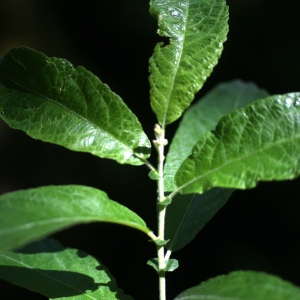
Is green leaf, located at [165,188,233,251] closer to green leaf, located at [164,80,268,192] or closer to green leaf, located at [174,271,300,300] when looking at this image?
green leaf, located at [164,80,268,192]

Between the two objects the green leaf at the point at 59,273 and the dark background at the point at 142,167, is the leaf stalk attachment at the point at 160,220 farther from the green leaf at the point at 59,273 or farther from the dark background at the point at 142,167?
the dark background at the point at 142,167

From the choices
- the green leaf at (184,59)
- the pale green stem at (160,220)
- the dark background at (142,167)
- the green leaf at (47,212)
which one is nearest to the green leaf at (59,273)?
the pale green stem at (160,220)

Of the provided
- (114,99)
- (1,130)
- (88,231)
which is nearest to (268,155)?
(114,99)

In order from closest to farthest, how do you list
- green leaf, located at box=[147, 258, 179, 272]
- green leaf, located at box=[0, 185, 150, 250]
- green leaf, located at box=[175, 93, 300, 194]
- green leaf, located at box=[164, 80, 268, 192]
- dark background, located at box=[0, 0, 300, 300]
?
green leaf, located at box=[0, 185, 150, 250] < green leaf, located at box=[175, 93, 300, 194] < green leaf, located at box=[147, 258, 179, 272] < green leaf, located at box=[164, 80, 268, 192] < dark background, located at box=[0, 0, 300, 300]

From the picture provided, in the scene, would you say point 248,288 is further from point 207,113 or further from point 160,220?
point 207,113

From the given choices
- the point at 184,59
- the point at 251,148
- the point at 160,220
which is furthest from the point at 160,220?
the point at 184,59

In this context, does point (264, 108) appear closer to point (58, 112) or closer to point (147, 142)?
point (147, 142)

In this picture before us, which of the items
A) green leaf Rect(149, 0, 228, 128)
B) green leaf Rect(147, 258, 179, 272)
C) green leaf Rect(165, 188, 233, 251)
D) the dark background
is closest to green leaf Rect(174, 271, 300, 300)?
green leaf Rect(147, 258, 179, 272)
